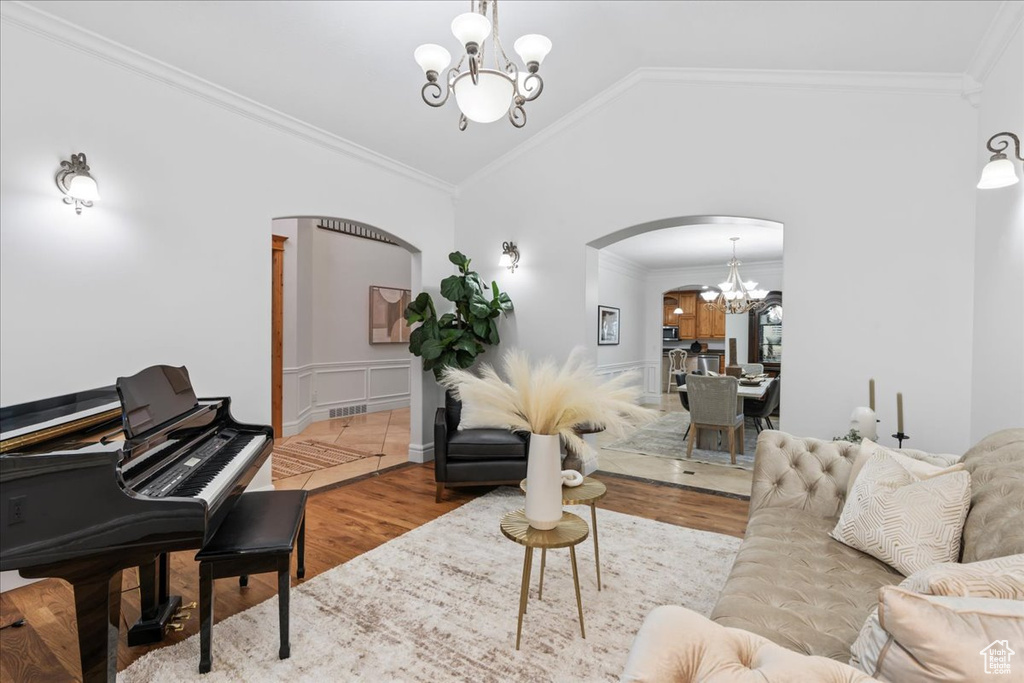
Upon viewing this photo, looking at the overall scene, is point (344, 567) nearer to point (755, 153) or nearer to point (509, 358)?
point (509, 358)

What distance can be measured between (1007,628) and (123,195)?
3.88 metres

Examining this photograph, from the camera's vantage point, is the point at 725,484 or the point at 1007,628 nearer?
the point at 1007,628

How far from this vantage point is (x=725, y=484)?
4078mm

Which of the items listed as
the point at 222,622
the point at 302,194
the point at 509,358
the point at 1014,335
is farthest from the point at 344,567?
the point at 1014,335

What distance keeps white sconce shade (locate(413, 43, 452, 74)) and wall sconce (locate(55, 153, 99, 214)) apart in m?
1.95

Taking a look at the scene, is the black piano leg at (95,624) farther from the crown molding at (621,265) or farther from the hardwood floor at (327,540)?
the crown molding at (621,265)

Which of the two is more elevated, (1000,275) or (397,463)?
(1000,275)

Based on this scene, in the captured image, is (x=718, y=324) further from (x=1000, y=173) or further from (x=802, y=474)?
(x=802, y=474)

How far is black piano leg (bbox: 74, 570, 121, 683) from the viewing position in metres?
1.35

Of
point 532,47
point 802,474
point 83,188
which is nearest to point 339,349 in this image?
point 83,188

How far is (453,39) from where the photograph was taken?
3.07 metres

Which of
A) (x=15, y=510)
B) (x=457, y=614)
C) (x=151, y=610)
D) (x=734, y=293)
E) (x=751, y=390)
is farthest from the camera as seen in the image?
(x=734, y=293)

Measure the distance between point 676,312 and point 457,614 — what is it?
33.7 ft

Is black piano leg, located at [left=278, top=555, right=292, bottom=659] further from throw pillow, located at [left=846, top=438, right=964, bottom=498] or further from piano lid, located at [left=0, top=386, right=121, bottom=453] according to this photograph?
throw pillow, located at [left=846, top=438, right=964, bottom=498]
